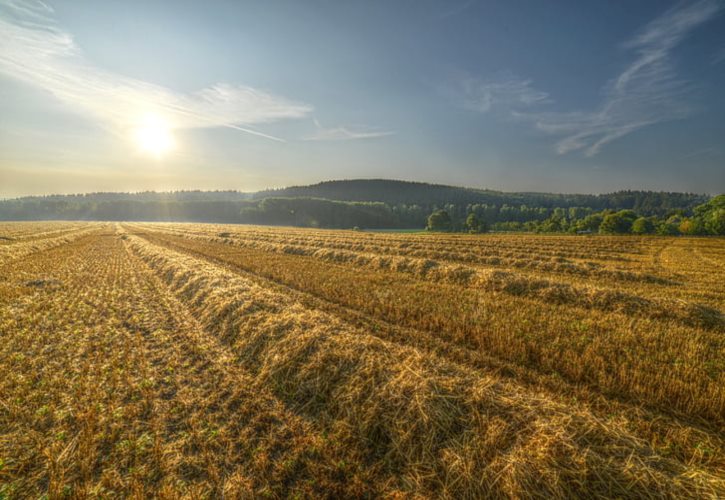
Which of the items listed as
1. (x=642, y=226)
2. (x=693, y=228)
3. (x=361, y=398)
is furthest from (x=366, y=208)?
(x=361, y=398)

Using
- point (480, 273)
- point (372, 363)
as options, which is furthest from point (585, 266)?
point (372, 363)

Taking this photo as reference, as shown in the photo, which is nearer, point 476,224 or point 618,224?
point 618,224

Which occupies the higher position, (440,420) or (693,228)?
(440,420)

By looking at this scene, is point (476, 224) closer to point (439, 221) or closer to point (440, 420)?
point (439, 221)

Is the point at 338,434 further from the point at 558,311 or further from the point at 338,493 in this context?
the point at 558,311

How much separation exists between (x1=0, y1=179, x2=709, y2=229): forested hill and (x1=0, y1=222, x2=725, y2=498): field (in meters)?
99.7

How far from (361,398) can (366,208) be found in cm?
11871

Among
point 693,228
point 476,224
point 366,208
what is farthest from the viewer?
point 366,208

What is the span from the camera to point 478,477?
3.48 meters

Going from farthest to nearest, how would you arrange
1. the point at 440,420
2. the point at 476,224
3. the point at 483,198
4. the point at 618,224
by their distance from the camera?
the point at 483,198
the point at 476,224
the point at 618,224
the point at 440,420

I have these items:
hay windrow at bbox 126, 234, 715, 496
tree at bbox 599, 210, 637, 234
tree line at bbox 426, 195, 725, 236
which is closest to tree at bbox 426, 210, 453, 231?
tree line at bbox 426, 195, 725, 236

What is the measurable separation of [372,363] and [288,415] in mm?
1716

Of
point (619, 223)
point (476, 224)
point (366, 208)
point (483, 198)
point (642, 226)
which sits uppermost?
point (483, 198)

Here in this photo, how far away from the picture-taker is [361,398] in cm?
491
